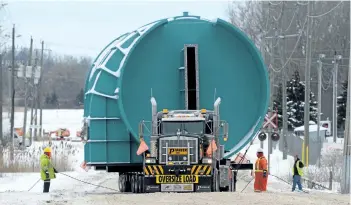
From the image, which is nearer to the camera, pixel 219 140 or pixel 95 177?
pixel 219 140

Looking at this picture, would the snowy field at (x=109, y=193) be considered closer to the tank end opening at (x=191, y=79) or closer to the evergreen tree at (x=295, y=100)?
the tank end opening at (x=191, y=79)

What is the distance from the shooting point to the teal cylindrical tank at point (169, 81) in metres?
20.7

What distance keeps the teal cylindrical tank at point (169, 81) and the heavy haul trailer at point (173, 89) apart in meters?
0.02

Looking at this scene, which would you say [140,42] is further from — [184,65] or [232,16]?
[232,16]

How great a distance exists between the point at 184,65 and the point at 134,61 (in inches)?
49.3

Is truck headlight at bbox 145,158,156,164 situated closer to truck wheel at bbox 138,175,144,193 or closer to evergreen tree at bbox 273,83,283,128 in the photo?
truck wheel at bbox 138,175,144,193

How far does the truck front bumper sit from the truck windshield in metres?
1.22

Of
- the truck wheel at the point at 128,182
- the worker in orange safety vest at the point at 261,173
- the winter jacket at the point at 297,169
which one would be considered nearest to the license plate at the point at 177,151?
the truck wheel at the point at 128,182

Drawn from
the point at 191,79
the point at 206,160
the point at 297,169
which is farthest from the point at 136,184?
the point at 297,169

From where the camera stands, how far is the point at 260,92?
844 inches

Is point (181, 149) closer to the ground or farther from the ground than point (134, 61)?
closer to the ground

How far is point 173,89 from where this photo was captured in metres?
20.9

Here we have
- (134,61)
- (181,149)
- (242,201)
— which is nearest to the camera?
(242,201)

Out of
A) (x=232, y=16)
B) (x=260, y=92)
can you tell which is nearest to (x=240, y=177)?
(x=260, y=92)
